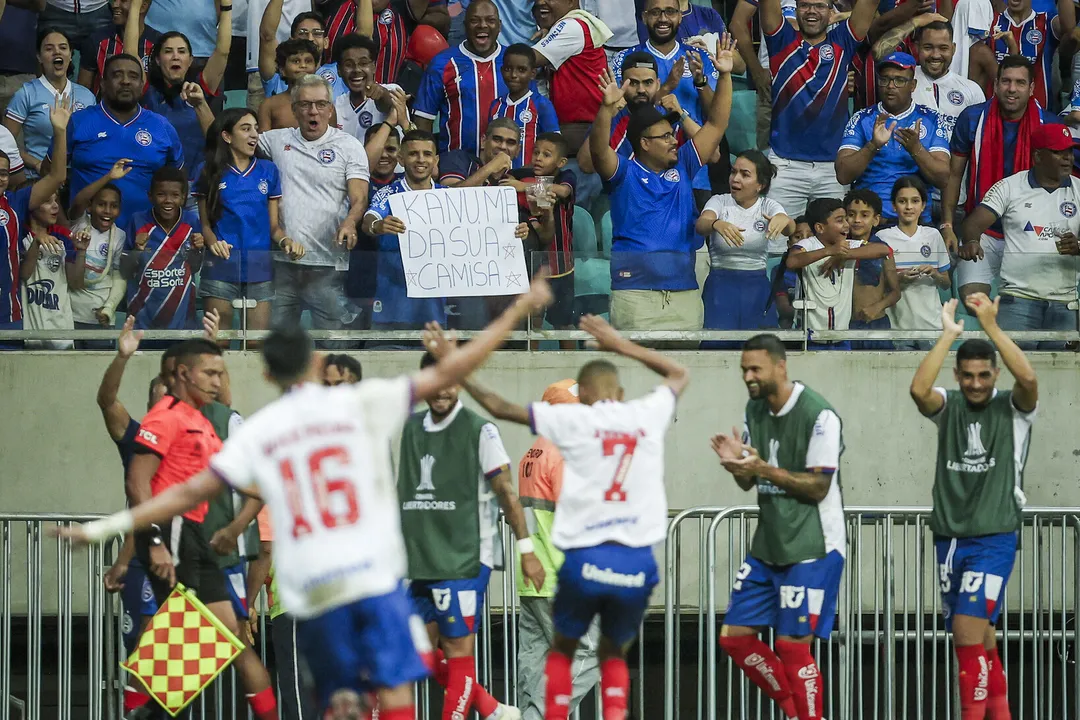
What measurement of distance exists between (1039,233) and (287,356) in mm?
8090

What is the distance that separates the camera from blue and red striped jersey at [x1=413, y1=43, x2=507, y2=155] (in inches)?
553

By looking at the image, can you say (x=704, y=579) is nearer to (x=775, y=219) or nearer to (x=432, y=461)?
(x=432, y=461)

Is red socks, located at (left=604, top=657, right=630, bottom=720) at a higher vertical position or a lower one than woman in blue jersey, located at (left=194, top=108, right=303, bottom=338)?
lower

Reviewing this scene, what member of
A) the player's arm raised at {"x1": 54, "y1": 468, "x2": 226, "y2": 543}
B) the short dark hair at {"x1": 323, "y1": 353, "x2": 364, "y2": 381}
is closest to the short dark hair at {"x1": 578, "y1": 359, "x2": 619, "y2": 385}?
the short dark hair at {"x1": 323, "y1": 353, "x2": 364, "y2": 381}

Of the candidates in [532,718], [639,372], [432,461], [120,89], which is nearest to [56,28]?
[120,89]

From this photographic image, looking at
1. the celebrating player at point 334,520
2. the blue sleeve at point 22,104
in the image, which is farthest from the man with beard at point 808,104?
the celebrating player at point 334,520

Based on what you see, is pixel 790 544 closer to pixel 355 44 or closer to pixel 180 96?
pixel 355 44

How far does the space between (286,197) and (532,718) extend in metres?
4.87

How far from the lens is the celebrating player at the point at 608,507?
8062 millimetres

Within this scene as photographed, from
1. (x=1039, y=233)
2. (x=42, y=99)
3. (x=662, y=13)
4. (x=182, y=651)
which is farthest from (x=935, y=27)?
(x=182, y=651)

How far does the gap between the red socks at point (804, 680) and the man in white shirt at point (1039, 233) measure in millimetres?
4055

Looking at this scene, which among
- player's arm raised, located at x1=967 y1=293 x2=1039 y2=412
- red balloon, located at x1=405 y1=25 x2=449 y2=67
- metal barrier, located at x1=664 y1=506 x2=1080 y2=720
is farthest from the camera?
red balloon, located at x1=405 y1=25 x2=449 y2=67

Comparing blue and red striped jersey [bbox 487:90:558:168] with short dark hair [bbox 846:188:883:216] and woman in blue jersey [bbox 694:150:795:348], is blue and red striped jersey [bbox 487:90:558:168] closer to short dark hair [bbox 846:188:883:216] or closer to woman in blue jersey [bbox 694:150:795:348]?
woman in blue jersey [bbox 694:150:795:348]

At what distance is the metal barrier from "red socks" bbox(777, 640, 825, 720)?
73cm
